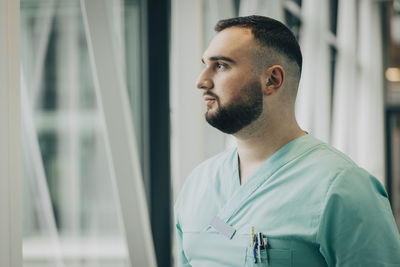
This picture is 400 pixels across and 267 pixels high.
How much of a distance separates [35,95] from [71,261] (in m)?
0.87

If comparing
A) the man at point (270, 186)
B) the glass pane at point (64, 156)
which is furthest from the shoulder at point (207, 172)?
the glass pane at point (64, 156)

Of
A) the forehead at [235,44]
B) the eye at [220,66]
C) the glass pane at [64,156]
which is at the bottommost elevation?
the glass pane at [64,156]

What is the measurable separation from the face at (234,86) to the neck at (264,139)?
0.11ft

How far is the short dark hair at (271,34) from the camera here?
1028 mm

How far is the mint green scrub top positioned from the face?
4.5 inches

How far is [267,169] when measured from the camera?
1.02 metres

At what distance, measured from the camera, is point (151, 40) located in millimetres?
1589

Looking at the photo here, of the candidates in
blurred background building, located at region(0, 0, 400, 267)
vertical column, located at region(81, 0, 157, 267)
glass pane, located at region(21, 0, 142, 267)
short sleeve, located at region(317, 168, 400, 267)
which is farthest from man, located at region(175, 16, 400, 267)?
glass pane, located at region(21, 0, 142, 267)

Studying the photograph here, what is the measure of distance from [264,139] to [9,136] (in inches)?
20.4

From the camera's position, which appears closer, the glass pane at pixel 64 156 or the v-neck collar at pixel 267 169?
the v-neck collar at pixel 267 169

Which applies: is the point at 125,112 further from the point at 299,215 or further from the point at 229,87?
the point at 299,215

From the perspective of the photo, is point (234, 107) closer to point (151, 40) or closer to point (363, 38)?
point (151, 40)

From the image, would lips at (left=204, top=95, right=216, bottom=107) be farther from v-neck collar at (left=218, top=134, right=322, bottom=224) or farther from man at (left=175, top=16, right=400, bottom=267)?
v-neck collar at (left=218, top=134, right=322, bottom=224)

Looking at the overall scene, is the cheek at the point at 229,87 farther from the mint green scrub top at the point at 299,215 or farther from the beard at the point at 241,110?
the mint green scrub top at the point at 299,215
